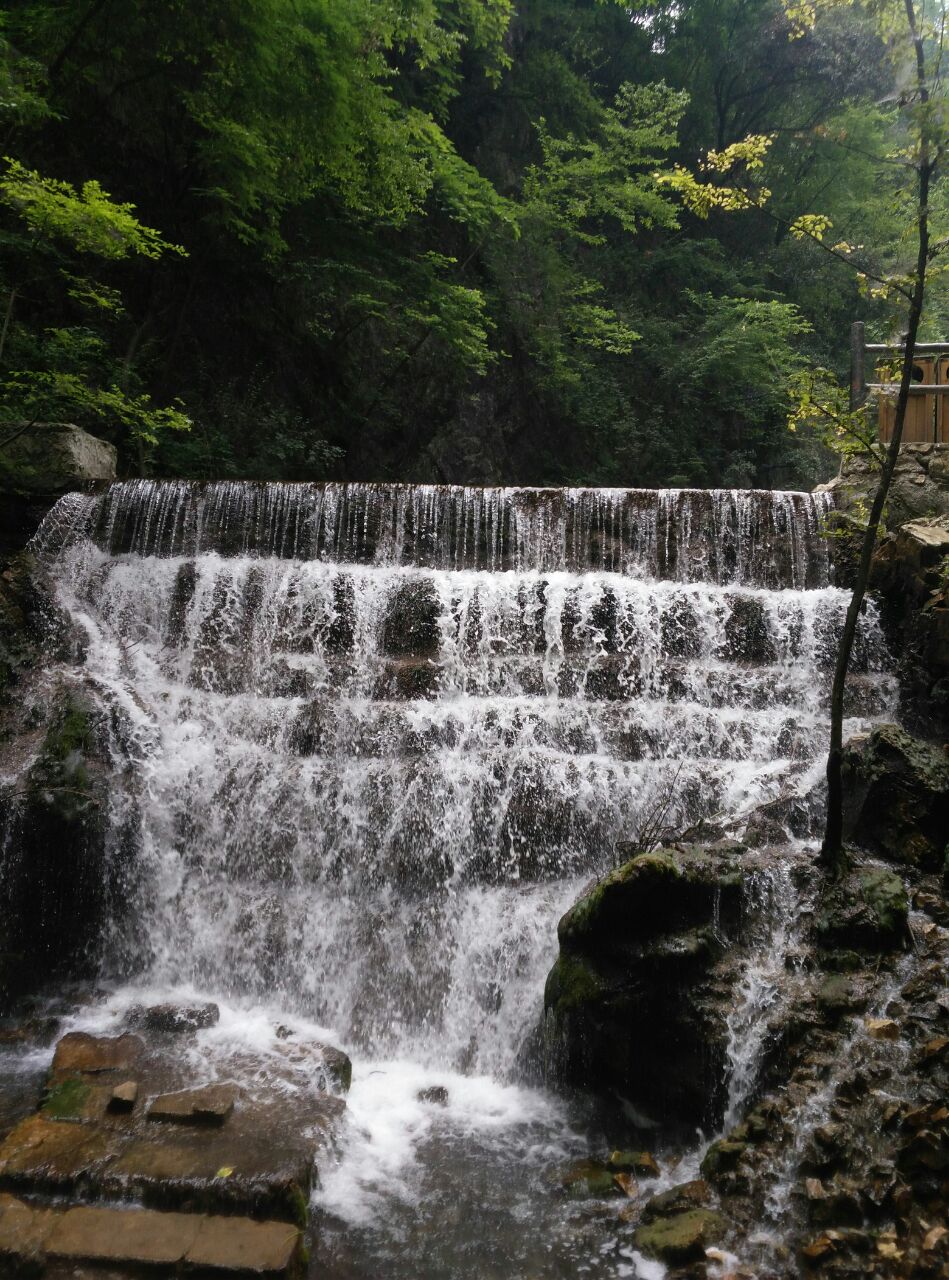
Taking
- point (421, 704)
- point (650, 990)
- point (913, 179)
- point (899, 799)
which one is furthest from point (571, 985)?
point (913, 179)

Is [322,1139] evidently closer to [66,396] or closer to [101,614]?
[101,614]

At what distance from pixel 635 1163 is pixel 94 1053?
12.0 feet

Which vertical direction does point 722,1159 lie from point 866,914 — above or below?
below

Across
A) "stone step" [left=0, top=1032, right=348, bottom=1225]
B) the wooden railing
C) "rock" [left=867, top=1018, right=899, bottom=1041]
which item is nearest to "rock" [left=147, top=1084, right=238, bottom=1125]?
"stone step" [left=0, top=1032, right=348, bottom=1225]

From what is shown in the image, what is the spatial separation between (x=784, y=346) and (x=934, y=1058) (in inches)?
696

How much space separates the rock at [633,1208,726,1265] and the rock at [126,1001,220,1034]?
3.49m

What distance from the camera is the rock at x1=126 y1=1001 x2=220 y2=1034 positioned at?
20.2ft

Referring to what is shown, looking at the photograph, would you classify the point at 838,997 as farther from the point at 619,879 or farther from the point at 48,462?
the point at 48,462

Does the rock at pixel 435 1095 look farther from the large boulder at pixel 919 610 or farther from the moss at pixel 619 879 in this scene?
the large boulder at pixel 919 610

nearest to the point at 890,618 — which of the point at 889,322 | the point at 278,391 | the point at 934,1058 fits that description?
the point at 889,322

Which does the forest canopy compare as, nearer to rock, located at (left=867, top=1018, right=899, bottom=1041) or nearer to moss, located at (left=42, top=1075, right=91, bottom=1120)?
rock, located at (left=867, top=1018, right=899, bottom=1041)

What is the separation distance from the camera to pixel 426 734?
8.44m

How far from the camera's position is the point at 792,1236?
4.10 meters

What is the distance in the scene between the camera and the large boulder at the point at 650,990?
538 centimetres
